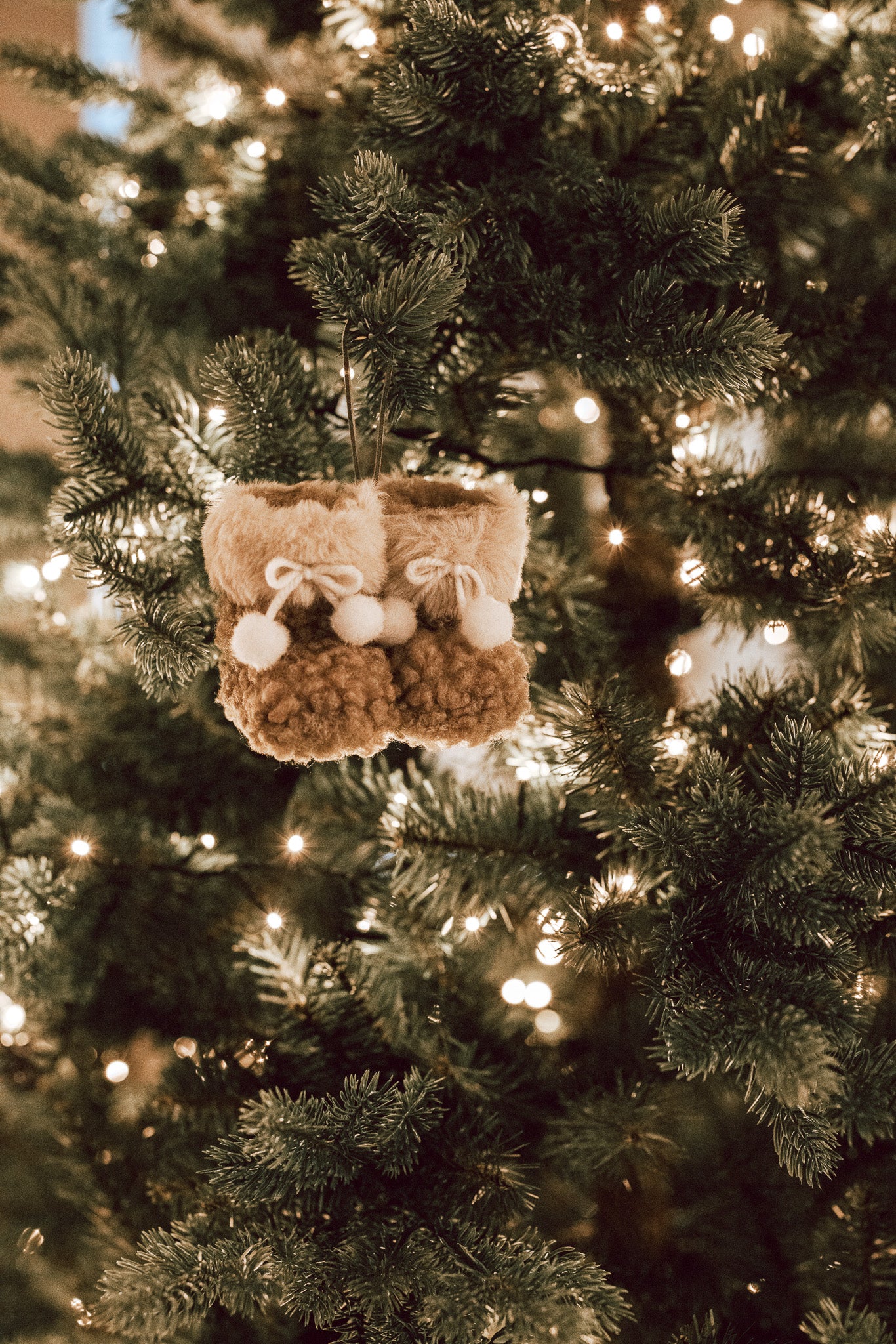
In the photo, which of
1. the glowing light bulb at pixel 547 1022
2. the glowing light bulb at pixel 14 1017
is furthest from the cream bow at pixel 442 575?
the glowing light bulb at pixel 14 1017

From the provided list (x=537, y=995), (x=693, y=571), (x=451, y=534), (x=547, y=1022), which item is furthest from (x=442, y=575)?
(x=547, y=1022)

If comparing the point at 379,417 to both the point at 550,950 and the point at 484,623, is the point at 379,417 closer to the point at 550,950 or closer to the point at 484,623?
the point at 484,623

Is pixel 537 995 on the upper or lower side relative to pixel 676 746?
lower

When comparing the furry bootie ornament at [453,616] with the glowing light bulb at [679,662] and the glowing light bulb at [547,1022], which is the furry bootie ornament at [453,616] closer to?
the glowing light bulb at [679,662]

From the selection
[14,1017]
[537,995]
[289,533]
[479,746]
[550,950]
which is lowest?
[14,1017]

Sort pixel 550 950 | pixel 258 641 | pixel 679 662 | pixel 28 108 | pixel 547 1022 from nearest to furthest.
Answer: pixel 258 641
pixel 550 950
pixel 679 662
pixel 547 1022
pixel 28 108

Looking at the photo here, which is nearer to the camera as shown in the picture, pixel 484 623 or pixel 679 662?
pixel 484 623

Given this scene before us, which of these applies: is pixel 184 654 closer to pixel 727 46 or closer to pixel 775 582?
pixel 775 582

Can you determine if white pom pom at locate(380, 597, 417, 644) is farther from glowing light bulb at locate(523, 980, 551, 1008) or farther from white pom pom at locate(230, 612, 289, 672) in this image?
glowing light bulb at locate(523, 980, 551, 1008)

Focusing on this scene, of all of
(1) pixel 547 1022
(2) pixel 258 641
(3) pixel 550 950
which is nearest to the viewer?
(2) pixel 258 641
